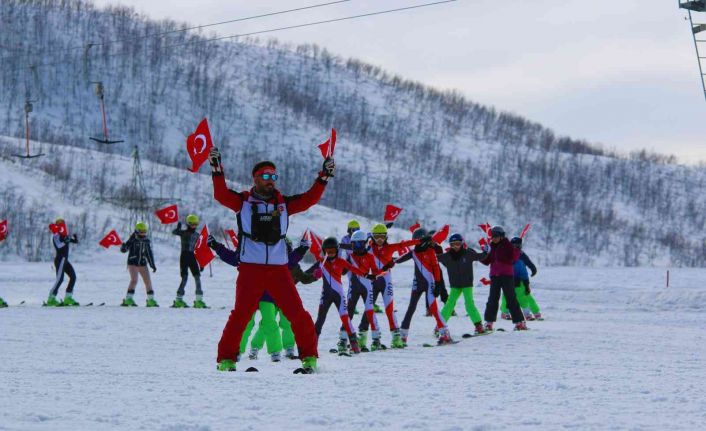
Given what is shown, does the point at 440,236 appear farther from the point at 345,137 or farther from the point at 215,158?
the point at 345,137

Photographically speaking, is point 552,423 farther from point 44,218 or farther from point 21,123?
point 21,123

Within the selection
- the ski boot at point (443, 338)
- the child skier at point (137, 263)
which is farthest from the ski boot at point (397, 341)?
the child skier at point (137, 263)

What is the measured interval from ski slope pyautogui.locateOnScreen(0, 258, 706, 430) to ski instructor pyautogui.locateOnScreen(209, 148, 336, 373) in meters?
0.47

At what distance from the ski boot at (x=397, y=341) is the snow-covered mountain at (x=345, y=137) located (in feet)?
234

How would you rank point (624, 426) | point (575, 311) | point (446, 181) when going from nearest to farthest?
point (624, 426), point (575, 311), point (446, 181)

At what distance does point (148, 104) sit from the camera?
125312 millimetres

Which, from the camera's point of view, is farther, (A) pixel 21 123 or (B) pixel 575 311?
(A) pixel 21 123

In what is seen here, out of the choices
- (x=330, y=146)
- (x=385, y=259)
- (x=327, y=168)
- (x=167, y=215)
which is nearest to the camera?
(x=327, y=168)

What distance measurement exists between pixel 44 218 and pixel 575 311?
1651 inches

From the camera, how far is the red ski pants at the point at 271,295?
29.5 ft

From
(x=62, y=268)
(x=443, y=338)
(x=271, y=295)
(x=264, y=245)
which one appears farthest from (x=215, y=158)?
(x=62, y=268)

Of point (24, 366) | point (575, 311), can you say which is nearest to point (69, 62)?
point (575, 311)

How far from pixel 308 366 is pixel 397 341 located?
4759 mm

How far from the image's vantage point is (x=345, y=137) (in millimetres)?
132500
